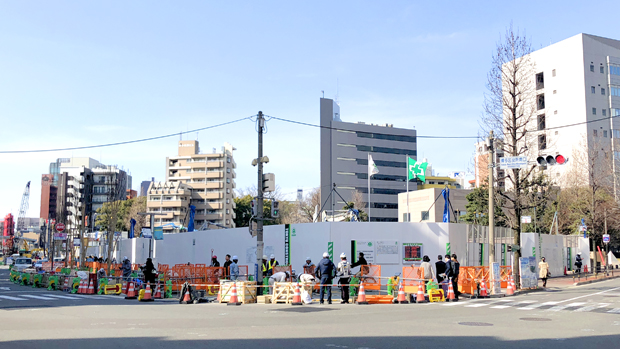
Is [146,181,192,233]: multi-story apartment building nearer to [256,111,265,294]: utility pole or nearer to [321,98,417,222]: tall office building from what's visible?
[321,98,417,222]: tall office building

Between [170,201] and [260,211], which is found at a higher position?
[170,201]

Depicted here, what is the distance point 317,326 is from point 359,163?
334ft

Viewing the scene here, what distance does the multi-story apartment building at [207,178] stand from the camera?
112125 mm

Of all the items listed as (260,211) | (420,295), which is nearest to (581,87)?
(420,295)

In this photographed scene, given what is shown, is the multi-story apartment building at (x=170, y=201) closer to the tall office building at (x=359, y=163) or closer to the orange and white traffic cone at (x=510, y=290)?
the tall office building at (x=359, y=163)

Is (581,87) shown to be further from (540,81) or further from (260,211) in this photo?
(260,211)

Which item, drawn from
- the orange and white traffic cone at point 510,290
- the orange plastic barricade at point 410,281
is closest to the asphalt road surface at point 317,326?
the orange plastic barricade at point 410,281

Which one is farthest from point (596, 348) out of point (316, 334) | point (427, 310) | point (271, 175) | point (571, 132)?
point (571, 132)

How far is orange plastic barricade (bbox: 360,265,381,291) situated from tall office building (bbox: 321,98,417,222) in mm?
83170

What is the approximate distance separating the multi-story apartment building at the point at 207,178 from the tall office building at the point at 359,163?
2033 centimetres

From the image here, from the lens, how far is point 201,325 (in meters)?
13.0

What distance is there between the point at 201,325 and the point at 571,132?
270ft

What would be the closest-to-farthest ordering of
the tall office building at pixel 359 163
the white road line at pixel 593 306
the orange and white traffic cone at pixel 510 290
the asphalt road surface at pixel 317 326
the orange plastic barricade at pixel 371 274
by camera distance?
the asphalt road surface at pixel 317 326 < the white road line at pixel 593 306 < the orange plastic barricade at pixel 371 274 < the orange and white traffic cone at pixel 510 290 < the tall office building at pixel 359 163

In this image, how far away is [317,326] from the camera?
1273 centimetres
